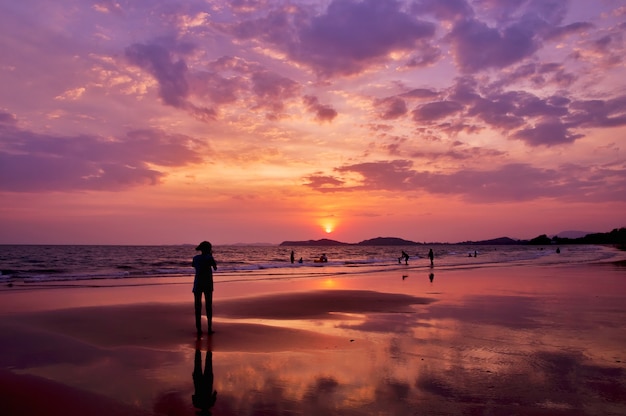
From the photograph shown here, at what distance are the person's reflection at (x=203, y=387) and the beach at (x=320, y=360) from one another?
0.04 m

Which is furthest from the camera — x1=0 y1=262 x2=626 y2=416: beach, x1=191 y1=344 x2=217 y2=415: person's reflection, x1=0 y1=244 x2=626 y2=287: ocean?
x1=0 y1=244 x2=626 y2=287: ocean

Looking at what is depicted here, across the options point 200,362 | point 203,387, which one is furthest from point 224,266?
point 203,387

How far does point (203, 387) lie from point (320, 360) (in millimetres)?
2770

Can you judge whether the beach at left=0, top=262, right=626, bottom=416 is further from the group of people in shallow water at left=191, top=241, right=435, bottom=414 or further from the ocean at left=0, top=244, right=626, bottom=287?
the ocean at left=0, top=244, right=626, bottom=287

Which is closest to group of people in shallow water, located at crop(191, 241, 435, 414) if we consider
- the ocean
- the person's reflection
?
the person's reflection

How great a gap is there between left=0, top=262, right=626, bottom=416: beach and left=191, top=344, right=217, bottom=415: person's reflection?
4 centimetres

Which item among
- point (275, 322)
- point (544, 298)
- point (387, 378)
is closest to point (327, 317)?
point (275, 322)

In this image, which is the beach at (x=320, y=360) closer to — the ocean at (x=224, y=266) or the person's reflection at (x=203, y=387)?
the person's reflection at (x=203, y=387)

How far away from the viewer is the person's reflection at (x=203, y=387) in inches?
274

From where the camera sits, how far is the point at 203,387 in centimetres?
785

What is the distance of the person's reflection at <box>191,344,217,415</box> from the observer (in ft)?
22.8

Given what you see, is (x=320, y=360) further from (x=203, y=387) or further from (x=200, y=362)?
(x=203, y=387)

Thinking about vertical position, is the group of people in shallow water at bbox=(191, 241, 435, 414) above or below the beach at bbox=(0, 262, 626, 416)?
above

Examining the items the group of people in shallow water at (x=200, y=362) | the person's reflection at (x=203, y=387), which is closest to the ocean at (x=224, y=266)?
the group of people in shallow water at (x=200, y=362)
